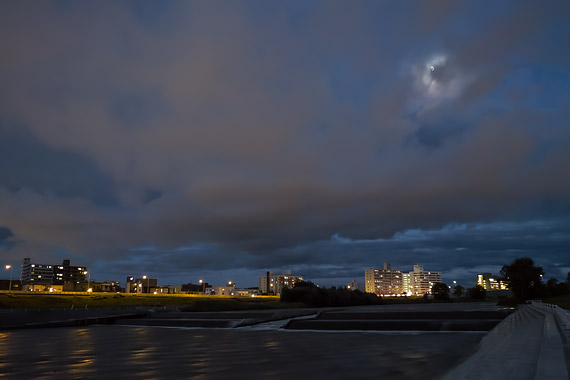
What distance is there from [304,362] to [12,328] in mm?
42312

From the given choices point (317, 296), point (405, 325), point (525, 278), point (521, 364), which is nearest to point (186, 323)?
point (405, 325)

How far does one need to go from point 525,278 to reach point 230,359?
4684 inches

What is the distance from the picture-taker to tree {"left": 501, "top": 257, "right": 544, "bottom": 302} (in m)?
116

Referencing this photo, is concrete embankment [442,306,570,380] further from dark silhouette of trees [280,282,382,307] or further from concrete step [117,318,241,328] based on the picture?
dark silhouette of trees [280,282,382,307]

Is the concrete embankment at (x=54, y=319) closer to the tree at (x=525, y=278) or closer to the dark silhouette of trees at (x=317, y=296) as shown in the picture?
the dark silhouette of trees at (x=317, y=296)

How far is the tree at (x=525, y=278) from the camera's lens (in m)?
116

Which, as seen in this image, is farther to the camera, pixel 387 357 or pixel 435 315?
pixel 435 315

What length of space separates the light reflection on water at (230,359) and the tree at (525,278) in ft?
334

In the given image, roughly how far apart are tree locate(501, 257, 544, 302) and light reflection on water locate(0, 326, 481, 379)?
101878 mm

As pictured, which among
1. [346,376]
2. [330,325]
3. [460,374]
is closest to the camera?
[460,374]

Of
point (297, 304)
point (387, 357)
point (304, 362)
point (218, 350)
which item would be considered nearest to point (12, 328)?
point (218, 350)

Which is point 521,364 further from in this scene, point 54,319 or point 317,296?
point 317,296

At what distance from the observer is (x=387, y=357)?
23234 millimetres

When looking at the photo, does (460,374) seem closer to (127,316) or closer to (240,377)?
(240,377)
